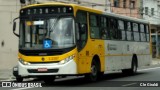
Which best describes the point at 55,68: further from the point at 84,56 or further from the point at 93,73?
the point at 93,73

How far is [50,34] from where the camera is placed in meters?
18.1

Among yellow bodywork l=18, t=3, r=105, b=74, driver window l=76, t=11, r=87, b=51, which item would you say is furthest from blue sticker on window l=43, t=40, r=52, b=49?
driver window l=76, t=11, r=87, b=51

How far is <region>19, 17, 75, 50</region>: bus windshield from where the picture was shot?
18.0 metres

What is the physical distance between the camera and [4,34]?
116ft

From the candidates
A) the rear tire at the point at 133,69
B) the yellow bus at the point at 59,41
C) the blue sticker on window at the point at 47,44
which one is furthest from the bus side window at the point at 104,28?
the rear tire at the point at 133,69

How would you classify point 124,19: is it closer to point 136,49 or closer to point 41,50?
point 136,49

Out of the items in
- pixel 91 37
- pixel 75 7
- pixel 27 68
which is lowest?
pixel 27 68

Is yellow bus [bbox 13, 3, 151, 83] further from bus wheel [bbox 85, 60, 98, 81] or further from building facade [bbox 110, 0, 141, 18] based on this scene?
building facade [bbox 110, 0, 141, 18]

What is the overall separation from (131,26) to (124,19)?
1.31m

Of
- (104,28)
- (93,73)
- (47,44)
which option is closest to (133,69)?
(104,28)

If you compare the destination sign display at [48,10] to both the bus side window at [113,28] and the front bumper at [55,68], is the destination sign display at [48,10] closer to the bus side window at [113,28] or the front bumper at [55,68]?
the front bumper at [55,68]

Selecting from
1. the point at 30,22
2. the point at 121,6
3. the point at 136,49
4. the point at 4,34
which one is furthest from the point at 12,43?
the point at 121,6

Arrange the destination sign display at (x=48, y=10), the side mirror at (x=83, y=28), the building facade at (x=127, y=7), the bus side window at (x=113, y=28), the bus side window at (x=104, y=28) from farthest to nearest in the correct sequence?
1. the building facade at (x=127, y=7)
2. the bus side window at (x=113, y=28)
3. the bus side window at (x=104, y=28)
4. the side mirror at (x=83, y=28)
5. the destination sign display at (x=48, y=10)

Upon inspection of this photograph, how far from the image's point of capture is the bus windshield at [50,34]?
17953 millimetres
